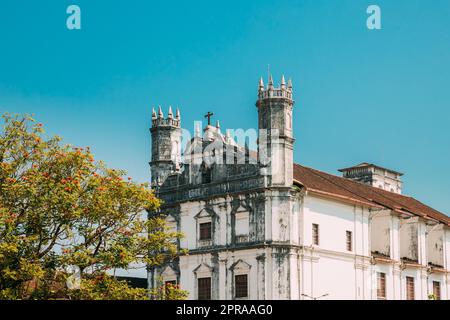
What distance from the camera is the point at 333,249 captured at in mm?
47000

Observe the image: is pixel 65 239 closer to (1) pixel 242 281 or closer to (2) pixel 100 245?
(2) pixel 100 245

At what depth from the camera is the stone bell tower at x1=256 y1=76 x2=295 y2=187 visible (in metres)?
44.9

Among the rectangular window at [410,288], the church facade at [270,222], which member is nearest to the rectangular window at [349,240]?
the church facade at [270,222]

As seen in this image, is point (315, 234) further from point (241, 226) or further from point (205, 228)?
point (205, 228)

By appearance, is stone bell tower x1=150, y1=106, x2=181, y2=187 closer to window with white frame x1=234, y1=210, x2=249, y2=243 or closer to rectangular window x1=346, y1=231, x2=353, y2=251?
window with white frame x1=234, y1=210, x2=249, y2=243

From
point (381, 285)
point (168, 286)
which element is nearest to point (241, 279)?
point (381, 285)

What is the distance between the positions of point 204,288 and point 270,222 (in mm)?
6231

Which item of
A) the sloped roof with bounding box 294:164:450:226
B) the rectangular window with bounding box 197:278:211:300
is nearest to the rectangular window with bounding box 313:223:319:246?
the sloped roof with bounding box 294:164:450:226

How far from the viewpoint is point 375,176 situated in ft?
207

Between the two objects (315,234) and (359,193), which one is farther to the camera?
(359,193)

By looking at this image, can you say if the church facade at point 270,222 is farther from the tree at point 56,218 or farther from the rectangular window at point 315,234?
the tree at point 56,218

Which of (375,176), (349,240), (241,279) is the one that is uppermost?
(375,176)
